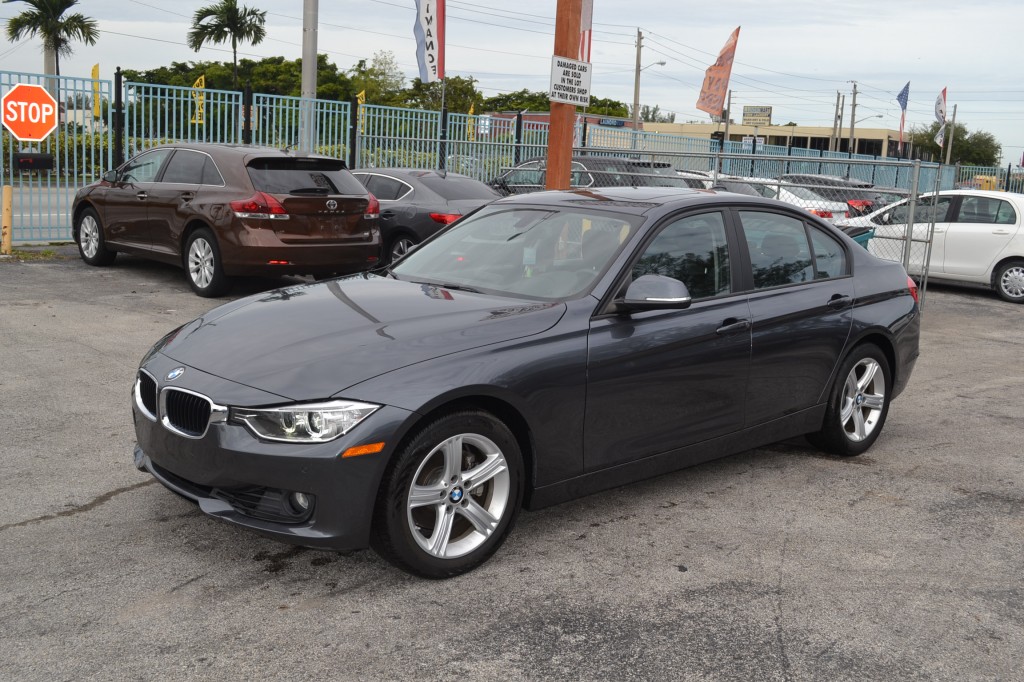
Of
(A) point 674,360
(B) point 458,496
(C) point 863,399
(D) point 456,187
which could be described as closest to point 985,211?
(D) point 456,187

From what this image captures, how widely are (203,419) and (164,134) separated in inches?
536

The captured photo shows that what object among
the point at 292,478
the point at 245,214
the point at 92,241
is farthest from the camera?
the point at 92,241

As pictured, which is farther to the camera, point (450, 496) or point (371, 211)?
point (371, 211)

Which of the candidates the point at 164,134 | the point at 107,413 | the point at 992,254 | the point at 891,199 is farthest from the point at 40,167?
the point at 992,254

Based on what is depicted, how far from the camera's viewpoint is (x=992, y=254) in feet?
48.4

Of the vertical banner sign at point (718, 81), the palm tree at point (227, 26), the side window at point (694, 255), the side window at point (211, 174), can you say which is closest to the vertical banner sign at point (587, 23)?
the side window at point (211, 174)

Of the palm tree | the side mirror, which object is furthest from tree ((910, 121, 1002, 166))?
the side mirror

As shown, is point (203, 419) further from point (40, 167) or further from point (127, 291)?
point (40, 167)

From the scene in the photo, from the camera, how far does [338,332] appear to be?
418cm

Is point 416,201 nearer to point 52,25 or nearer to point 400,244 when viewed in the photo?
point 400,244

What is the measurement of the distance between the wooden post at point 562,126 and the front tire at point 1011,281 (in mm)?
7989

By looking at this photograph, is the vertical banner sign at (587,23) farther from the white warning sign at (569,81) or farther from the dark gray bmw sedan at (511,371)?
the dark gray bmw sedan at (511,371)

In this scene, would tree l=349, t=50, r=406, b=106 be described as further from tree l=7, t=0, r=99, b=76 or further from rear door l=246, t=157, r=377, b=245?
rear door l=246, t=157, r=377, b=245

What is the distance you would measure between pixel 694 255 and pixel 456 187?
849cm
